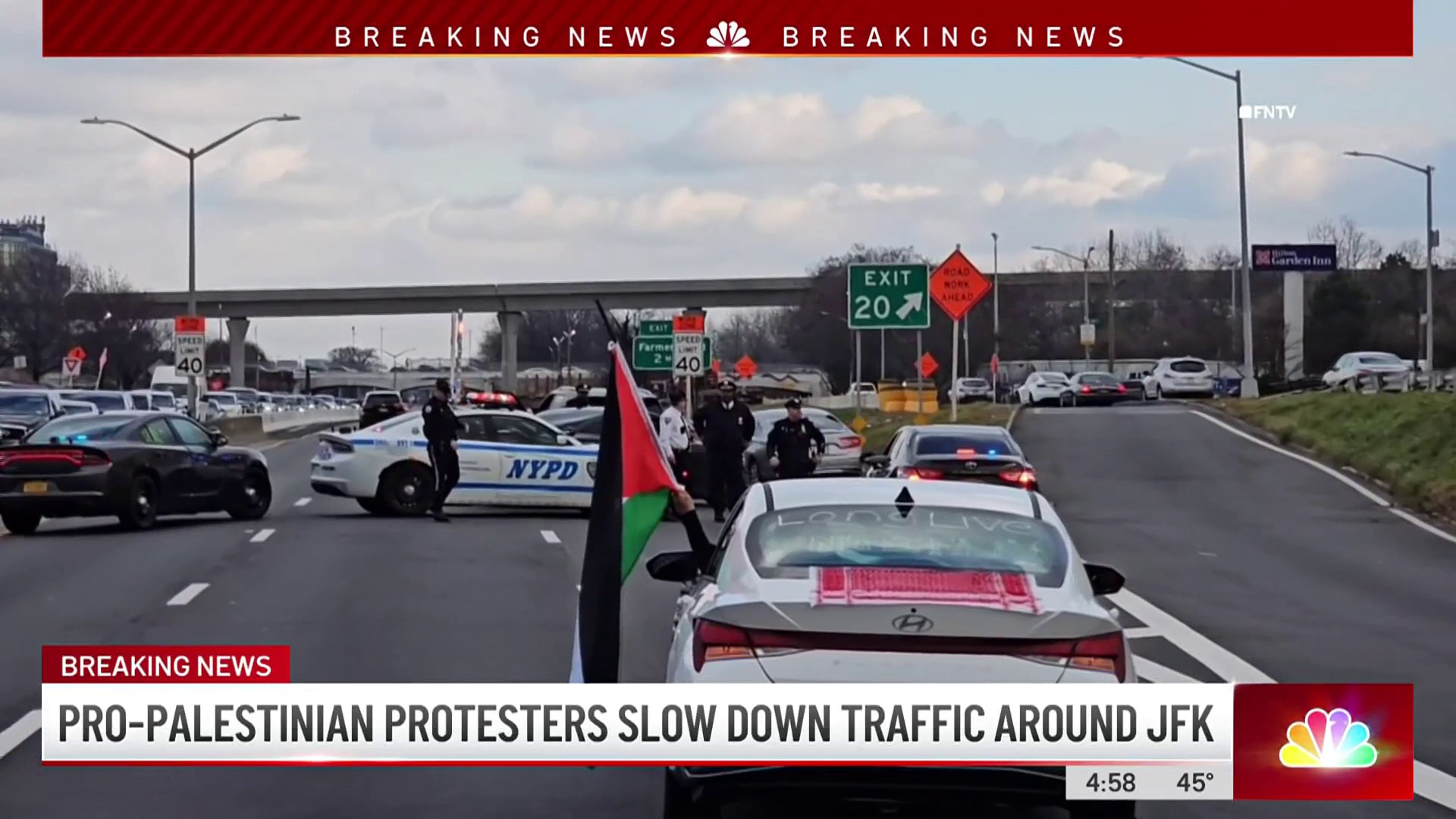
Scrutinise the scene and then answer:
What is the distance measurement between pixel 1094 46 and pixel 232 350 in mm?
81707

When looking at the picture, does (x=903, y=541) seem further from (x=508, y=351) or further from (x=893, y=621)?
(x=508, y=351)

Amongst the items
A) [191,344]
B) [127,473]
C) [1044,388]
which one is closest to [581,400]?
[191,344]

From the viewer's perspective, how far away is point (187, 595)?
15.8m

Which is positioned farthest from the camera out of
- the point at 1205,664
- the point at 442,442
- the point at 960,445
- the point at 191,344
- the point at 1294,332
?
the point at 1294,332

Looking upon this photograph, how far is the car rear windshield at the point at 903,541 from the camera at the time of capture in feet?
24.9

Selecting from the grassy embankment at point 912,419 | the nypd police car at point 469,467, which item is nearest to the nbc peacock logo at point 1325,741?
the nypd police car at point 469,467

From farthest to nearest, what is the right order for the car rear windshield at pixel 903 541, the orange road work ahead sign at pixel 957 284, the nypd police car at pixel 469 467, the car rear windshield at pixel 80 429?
the orange road work ahead sign at pixel 957 284, the nypd police car at pixel 469 467, the car rear windshield at pixel 80 429, the car rear windshield at pixel 903 541

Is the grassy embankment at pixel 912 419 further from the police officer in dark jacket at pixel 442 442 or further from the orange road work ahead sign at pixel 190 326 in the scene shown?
the police officer in dark jacket at pixel 442 442

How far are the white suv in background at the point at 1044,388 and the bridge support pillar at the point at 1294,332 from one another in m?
19.9

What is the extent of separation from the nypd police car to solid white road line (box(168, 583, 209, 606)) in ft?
30.1

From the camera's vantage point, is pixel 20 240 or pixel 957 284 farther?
pixel 20 240

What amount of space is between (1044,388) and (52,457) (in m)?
45.0

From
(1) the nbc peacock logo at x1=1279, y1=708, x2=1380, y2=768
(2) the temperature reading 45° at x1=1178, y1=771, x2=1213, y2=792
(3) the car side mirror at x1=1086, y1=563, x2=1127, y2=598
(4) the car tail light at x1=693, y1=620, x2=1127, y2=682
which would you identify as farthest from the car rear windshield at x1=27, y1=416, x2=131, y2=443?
(1) the nbc peacock logo at x1=1279, y1=708, x2=1380, y2=768

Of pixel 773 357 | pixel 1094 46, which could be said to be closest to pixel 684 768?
pixel 1094 46
